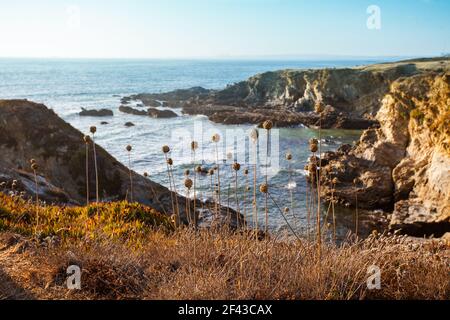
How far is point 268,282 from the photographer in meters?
4.11

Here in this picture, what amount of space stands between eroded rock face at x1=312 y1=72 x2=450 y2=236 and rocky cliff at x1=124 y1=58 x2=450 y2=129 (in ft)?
80.5

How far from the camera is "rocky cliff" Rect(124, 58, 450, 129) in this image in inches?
2263

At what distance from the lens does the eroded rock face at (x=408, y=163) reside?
866 inches

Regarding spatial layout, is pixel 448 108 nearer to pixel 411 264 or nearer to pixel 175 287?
pixel 411 264

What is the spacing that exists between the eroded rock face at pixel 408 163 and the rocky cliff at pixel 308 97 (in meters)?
24.5

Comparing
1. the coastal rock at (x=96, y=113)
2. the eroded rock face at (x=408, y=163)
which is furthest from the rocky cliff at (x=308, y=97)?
the eroded rock face at (x=408, y=163)

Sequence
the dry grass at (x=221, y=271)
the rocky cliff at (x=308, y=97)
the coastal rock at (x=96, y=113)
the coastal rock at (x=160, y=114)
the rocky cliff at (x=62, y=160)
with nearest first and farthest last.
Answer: the dry grass at (x=221, y=271)
the rocky cliff at (x=62, y=160)
the rocky cliff at (x=308, y=97)
the coastal rock at (x=160, y=114)
the coastal rock at (x=96, y=113)

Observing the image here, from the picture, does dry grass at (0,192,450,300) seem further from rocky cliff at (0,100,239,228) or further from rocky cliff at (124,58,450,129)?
rocky cliff at (124,58,450,129)

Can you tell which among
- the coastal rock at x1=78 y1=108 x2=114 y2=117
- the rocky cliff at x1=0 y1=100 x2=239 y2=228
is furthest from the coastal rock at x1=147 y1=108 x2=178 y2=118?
the rocky cliff at x1=0 y1=100 x2=239 y2=228

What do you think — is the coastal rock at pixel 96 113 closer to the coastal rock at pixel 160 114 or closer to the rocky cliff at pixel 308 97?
the coastal rock at pixel 160 114

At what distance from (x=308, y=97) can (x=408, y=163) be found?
4467cm

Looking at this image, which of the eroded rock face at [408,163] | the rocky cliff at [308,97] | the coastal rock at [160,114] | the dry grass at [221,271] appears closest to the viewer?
the dry grass at [221,271]
